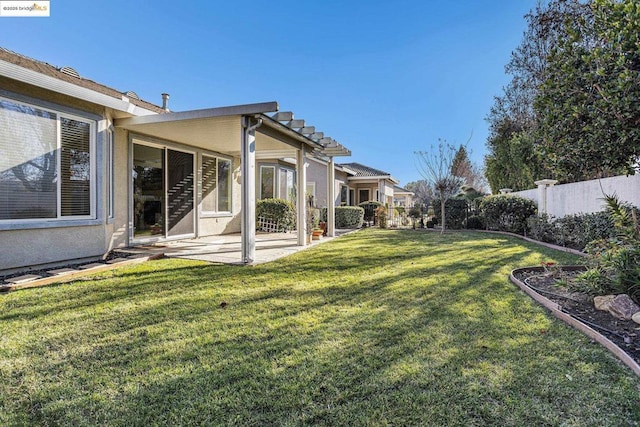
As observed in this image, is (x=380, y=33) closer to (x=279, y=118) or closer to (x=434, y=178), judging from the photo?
(x=434, y=178)

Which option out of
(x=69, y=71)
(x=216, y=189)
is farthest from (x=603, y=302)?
(x=69, y=71)

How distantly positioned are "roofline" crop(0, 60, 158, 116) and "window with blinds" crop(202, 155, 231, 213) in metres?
3.93

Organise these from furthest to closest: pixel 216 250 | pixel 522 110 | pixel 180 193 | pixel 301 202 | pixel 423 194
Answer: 1. pixel 423 194
2. pixel 522 110
3. pixel 301 202
4. pixel 180 193
5. pixel 216 250

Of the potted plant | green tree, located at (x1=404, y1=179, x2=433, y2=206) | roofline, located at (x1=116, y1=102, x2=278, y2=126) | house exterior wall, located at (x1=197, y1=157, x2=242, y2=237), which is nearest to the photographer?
roofline, located at (x1=116, y1=102, x2=278, y2=126)

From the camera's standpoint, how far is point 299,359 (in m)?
2.82

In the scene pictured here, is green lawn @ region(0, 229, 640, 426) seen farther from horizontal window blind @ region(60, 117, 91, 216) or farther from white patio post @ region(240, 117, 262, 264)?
horizontal window blind @ region(60, 117, 91, 216)

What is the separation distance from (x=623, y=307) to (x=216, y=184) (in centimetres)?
1071

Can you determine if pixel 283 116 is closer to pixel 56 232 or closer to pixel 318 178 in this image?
pixel 56 232

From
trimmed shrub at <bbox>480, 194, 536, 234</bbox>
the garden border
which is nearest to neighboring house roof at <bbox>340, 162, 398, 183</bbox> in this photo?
trimmed shrub at <bbox>480, 194, 536, 234</bbox>

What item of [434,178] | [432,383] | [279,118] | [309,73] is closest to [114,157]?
[279,118]

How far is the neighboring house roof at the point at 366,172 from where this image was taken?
23.3 metres

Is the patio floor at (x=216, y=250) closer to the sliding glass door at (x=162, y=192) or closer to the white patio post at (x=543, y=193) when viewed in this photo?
the sliding glass door at (x=162, y=192)

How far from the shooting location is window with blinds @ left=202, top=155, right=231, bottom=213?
1087cm

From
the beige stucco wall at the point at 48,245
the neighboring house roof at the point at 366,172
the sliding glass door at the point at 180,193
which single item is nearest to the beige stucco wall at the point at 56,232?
the beige stucco wall at the point at 48,245
